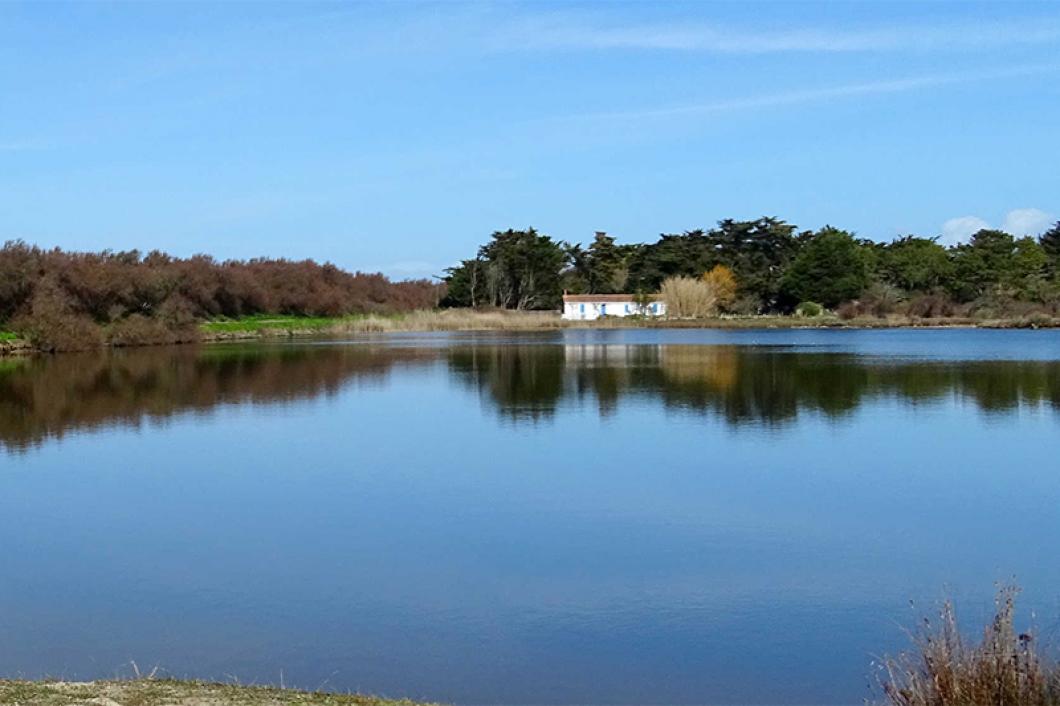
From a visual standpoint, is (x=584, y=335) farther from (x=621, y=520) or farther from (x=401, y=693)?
(x=401, y=693)

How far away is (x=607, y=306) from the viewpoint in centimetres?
7194

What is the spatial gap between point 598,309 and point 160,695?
219ft

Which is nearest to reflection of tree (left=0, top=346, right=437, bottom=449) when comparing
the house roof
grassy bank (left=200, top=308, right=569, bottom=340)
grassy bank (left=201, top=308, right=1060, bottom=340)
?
grassy bank (left=201, top=308, right=1060, bottom=340)

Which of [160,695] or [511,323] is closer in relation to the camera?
[160,695]

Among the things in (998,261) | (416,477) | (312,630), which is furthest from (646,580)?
(998,261)

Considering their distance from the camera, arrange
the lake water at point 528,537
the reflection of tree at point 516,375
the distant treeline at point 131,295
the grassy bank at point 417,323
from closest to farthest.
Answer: the lake water at point 528,537 → the reflection of tree at point 516,375 → the distant treeline at point 131,295 → the grassy bank at point 417,323

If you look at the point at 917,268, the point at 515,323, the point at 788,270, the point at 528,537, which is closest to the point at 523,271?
the point at 515,323

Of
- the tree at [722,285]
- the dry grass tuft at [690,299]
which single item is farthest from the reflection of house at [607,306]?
the tree at [722,285]

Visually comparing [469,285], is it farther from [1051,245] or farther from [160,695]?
[160,695]

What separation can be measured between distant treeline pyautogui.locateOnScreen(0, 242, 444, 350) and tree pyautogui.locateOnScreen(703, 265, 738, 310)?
2361 centimetres

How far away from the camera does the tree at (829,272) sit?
6588cm

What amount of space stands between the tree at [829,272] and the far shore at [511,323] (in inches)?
61.7

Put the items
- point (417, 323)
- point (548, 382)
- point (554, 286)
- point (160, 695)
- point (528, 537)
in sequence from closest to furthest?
point (160, 695) → point (528, 537) → point (548, 382) → point (417, 323) → point (554, 286)

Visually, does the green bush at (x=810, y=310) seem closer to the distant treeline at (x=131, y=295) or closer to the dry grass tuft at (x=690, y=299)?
the dry grass tuft at (x=690, y=299)
